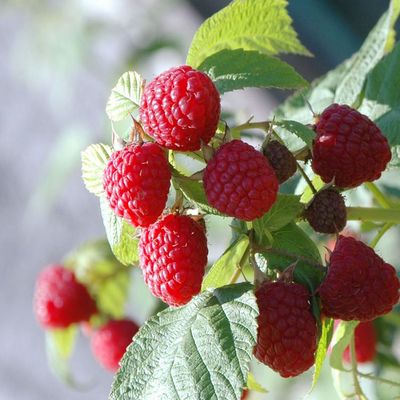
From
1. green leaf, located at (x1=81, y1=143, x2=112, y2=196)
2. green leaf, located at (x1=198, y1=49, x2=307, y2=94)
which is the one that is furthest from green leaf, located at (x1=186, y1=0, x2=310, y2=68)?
green leaf, located at (x1=81, y1=143, x2=112, y2=196)

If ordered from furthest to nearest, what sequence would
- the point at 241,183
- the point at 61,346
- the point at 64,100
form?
the point at 64,100 < the point at 61,346 < the point at 241,183

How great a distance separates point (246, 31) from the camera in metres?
1.00

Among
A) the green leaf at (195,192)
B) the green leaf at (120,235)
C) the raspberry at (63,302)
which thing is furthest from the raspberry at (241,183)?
the raspberry at (63,302)

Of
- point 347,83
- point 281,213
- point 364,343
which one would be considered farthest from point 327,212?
point 364,343

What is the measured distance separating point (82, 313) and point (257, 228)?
63cm

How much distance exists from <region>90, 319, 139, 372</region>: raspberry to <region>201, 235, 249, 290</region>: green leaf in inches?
17.2

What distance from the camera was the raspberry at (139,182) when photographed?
804 millimetres

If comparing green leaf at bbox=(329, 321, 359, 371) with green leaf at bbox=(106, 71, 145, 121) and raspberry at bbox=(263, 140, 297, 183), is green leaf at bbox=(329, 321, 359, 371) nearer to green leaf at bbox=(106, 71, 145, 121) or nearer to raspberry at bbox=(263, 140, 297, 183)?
raspberry at bbox=(263, 140, 297, 183)

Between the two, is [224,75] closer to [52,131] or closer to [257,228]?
[257,228]

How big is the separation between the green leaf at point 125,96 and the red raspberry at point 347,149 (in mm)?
160

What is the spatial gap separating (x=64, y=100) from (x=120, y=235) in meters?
2.86

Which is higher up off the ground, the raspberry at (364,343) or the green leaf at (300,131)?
the green leaf at (300,131)

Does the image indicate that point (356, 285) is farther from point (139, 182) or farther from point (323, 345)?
point (139, 182)

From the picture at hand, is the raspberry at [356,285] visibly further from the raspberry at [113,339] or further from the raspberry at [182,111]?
the raspberry at [113,339]
